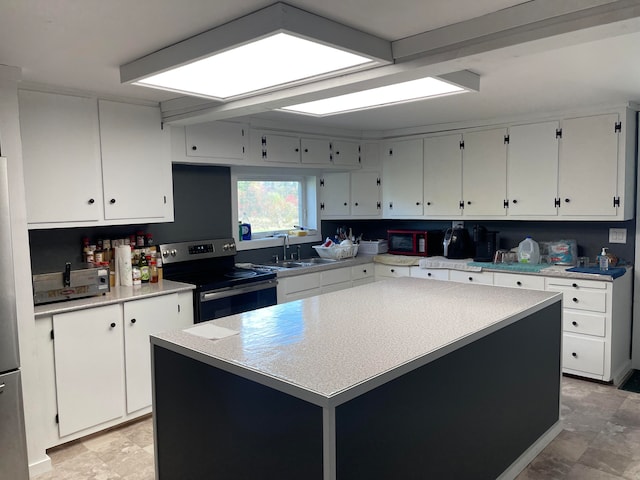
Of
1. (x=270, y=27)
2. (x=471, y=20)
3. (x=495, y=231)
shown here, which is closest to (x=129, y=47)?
(x=270, y=27)

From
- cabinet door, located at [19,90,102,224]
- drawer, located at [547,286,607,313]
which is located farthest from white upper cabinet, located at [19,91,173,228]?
drawer, located at [547,286,607,313]

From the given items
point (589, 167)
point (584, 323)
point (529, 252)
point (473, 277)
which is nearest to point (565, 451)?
point (584, 323)

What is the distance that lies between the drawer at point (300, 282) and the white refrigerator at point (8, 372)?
2.13 meters

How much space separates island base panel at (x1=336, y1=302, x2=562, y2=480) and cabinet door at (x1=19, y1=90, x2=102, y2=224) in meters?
2.36

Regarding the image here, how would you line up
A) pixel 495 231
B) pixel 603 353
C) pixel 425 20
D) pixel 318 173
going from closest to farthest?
pixel 425 20 < pixel 603 353 < pixel 495 231 < pixel 318 173

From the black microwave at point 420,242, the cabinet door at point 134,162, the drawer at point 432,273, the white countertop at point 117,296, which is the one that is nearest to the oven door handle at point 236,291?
the white countertop at point 117,296

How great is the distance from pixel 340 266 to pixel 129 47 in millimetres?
3026

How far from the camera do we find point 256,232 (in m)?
4.86

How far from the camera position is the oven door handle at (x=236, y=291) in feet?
11.8

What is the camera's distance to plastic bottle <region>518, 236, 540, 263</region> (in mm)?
4344

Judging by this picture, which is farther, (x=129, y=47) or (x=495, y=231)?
(x=495, y=231)

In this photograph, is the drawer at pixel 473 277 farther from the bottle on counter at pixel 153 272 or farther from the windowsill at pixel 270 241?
the bottle on counter at pixel 153 272

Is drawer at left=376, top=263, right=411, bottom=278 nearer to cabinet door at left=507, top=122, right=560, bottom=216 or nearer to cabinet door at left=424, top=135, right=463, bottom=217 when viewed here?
cabinet door at left=424, top=135, right=463, bottom=217

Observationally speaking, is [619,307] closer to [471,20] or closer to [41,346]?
[471,20]
